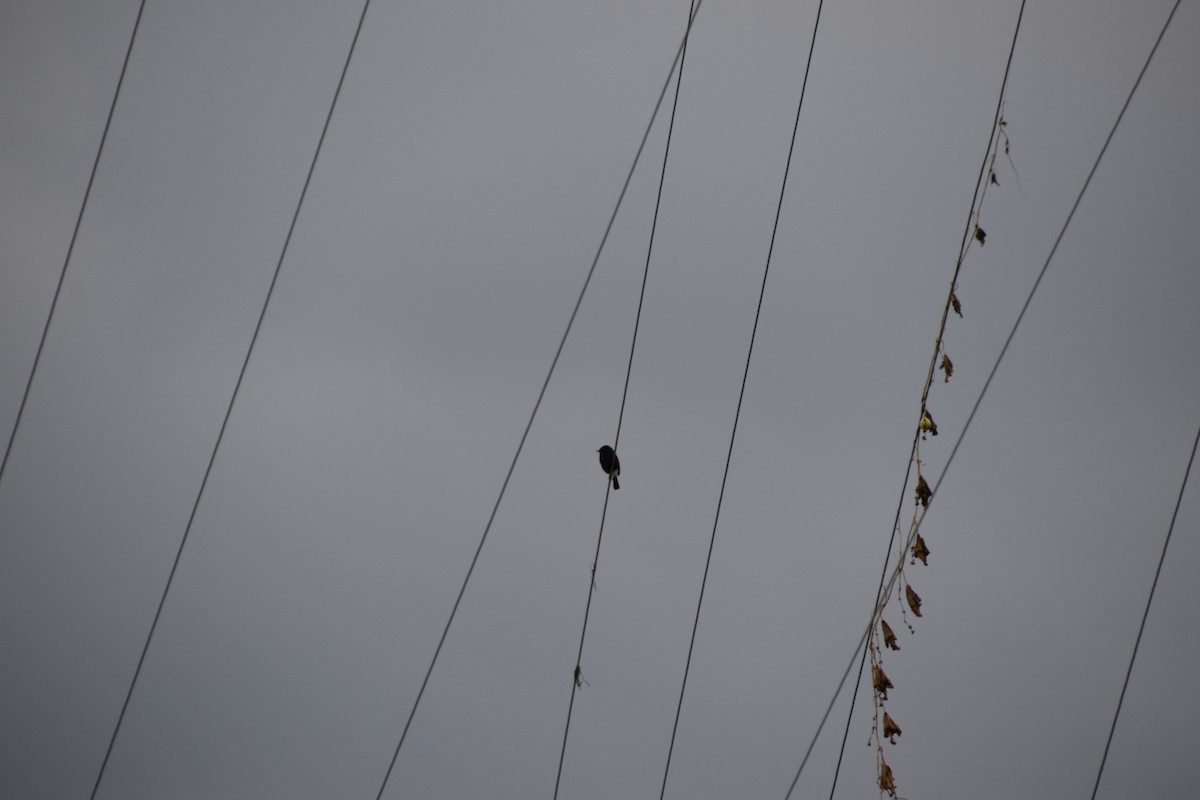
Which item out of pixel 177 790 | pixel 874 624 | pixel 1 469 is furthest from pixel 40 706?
pixel 874 624

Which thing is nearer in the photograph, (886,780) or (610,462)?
(886,780)

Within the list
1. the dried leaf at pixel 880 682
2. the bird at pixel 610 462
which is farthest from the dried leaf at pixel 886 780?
the bird at pixel 610 462

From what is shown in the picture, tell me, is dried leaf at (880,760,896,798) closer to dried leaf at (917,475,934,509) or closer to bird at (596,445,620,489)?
dried leaf at (917,475,934,509)

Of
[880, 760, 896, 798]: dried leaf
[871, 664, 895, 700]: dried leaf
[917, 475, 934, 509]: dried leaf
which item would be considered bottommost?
[880, 760, 896, 798]: dried leaf

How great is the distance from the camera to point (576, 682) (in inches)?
366

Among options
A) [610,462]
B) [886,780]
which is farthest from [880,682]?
[610,462]

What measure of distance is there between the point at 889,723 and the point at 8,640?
43.9 metres

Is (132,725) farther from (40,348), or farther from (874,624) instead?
(874,624)

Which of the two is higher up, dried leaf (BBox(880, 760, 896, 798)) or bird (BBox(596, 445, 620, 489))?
bird (BBox(596, 445, 620, 489))

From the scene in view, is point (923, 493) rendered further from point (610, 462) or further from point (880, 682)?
point (610, 462)

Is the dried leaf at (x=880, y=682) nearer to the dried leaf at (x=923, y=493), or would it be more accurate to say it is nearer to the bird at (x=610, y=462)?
the dried leaf at (x=923, y=493)

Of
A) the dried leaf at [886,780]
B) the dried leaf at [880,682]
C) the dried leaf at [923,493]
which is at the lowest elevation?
the dried leaf at [886,780]

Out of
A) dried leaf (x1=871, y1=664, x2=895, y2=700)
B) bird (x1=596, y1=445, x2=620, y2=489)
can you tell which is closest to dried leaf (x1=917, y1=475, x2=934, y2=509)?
dried leaf (x1=871, y1=664, x2=895, y2=700)

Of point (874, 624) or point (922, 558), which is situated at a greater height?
point (922, 558)
